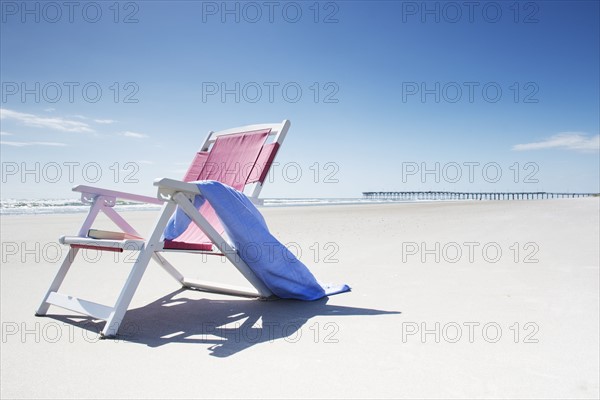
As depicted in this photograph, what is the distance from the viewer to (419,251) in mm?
5574

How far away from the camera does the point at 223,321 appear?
286cm

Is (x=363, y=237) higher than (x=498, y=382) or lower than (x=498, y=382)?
higher

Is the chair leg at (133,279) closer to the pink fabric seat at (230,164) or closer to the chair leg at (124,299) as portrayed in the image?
the chair leg at (124,299)

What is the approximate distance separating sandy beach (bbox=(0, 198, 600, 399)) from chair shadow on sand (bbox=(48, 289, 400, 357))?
0.04 ft

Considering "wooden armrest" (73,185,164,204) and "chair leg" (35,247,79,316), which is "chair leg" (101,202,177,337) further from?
"chair leg" (35,247,79,316)

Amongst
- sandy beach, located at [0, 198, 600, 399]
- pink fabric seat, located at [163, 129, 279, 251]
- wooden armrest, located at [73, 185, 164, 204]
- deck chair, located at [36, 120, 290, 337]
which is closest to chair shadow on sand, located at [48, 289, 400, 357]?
sandy beach, located at [0, 198, 600, 399]

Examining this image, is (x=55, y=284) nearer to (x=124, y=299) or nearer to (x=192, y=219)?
(x=124, y=299)

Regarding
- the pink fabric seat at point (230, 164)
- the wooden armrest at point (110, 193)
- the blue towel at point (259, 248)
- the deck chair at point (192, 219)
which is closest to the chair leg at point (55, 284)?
the deck chair at point (192, 219)

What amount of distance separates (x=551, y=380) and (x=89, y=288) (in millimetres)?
3310

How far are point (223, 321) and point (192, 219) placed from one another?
2.13 feet

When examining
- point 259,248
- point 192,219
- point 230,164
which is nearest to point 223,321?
point 259,248

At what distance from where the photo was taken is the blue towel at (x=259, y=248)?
Answer: 2900 mm

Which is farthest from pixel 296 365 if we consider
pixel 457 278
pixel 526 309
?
pixel 457 278

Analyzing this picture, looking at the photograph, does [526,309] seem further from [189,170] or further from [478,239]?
[478,239]
